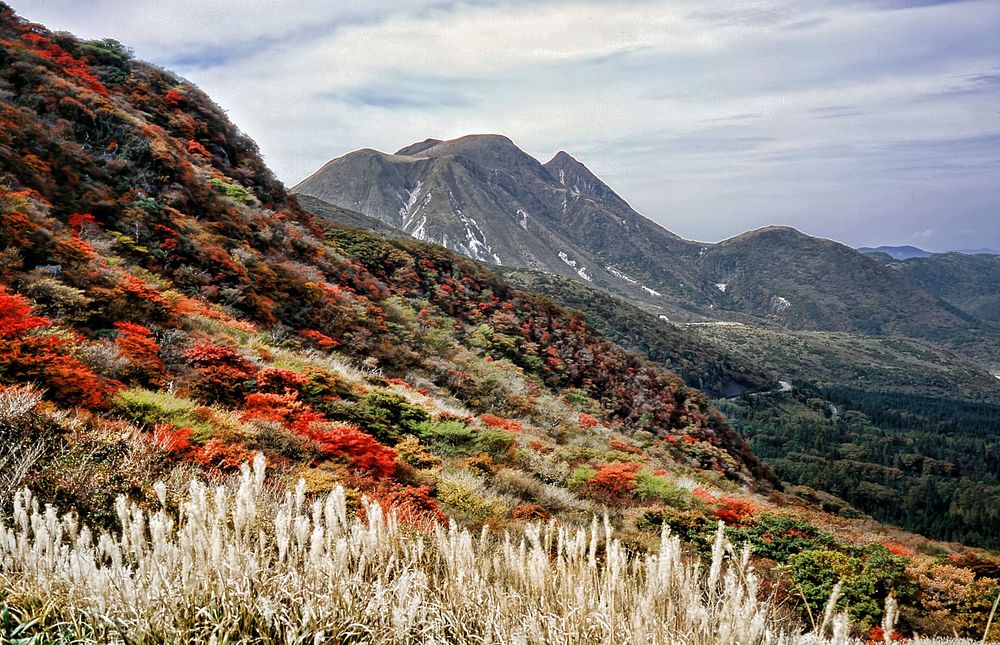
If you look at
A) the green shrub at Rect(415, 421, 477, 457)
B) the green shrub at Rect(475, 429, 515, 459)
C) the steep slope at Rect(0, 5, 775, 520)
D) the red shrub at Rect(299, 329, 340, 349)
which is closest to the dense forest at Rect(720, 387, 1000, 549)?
the steep slope at Rect(0, 5, 775, 520)

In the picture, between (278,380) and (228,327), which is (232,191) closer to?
(228,327)

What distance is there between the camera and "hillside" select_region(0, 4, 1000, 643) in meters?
2.47

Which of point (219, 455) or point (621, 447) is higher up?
point (219, 455)

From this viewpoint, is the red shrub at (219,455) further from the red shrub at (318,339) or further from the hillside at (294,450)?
the red shrub at (318,339)

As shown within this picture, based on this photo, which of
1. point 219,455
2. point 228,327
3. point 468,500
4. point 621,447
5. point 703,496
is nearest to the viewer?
point 219,455

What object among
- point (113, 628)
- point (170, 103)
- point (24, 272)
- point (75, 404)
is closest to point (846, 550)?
point (113, 628)

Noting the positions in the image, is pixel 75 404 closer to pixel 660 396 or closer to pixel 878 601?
pixel 878 601

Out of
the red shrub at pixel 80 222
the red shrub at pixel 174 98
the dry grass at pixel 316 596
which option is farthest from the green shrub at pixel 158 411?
the red shrub at pixel 174 98

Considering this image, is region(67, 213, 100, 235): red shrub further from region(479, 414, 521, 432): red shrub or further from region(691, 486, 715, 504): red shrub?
region(691, 486, 715, 504): red shrub

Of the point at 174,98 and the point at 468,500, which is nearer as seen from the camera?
the point at 468,500

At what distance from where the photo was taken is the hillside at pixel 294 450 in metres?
2.47

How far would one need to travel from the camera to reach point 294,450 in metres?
6.85

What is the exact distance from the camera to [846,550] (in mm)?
7914

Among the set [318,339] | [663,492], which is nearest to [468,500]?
[663,492]
